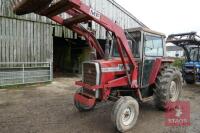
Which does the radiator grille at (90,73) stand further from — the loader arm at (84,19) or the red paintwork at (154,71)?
the red paintwork at (154,71)

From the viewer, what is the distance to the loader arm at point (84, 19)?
3.37 meters

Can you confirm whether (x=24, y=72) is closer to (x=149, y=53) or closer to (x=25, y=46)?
(x=25, y=46)

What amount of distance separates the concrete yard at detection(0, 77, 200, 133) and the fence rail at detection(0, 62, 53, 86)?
66.9 inches

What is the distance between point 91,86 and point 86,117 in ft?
3.45

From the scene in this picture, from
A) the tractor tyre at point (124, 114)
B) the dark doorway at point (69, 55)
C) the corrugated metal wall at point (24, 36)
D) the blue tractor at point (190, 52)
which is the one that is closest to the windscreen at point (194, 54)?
the blue tractor at point (190, 52)

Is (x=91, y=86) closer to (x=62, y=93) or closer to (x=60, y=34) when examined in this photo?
(x=62, y=93)

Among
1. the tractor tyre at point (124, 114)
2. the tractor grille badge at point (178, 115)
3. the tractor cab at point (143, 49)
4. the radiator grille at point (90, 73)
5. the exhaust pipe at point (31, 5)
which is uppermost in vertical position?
the exhaust pipe at point (31, 5)

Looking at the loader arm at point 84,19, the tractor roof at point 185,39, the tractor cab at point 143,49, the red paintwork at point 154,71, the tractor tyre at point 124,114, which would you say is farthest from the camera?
the tractor roof at point 185,39

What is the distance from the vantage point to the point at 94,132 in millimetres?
3980

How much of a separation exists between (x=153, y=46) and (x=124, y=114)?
2096 mm

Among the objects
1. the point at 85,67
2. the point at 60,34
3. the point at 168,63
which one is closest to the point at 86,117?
the point at 85,67

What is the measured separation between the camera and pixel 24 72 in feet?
28.9

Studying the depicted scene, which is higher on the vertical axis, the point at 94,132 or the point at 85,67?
the point at 85,67

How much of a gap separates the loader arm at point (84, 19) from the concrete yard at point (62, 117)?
1.01 metres
